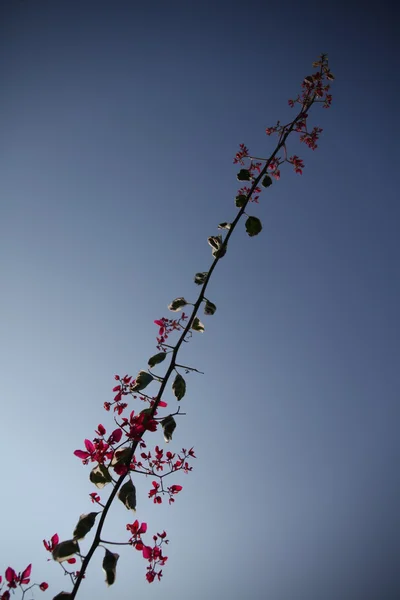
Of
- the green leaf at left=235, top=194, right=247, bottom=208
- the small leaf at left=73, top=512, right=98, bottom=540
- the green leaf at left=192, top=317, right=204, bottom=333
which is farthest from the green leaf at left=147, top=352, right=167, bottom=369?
the green leaf at left=235, top=194, right=247, bottom=208

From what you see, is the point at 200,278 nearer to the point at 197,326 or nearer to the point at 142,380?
the point at 197,326

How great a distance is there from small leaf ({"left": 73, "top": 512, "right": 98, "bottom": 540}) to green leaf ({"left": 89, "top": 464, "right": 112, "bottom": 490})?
11 centimetres

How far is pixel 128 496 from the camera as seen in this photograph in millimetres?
1188

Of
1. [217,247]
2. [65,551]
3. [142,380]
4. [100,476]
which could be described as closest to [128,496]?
[100,476]

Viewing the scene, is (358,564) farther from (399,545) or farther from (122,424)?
(122,424)

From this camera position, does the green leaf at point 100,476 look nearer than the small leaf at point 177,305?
A: Yes

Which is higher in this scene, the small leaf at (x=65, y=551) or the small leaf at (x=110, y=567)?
the small leaf at (x=65, y=551)

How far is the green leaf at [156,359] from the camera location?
4.75 feet

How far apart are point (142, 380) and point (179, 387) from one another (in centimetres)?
20

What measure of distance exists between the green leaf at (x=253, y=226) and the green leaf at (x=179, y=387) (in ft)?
2.89

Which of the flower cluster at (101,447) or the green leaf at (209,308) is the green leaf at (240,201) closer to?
the green leaf at (209,308)

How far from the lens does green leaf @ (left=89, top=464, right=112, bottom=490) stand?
3.89 feet

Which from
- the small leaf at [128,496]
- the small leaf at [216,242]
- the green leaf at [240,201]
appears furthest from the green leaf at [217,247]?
the small leaf at [128,496]

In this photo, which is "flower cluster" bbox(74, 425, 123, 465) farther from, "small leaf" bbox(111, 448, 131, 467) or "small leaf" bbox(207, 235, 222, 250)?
"small leaf" bbox(207, 235, 222, 250)
